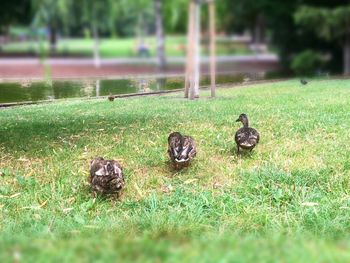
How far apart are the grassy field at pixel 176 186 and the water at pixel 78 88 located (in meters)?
0.50

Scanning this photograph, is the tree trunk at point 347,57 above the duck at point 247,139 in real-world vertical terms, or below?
above

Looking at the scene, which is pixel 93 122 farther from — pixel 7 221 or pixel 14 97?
pixel 7 221

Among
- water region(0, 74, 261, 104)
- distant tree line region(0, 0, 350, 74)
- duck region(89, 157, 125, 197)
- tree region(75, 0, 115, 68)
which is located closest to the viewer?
duck region(89, 157, 125, 197)

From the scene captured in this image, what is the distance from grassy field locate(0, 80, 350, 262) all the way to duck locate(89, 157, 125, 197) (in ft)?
0.38

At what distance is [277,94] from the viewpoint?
8.04 metres

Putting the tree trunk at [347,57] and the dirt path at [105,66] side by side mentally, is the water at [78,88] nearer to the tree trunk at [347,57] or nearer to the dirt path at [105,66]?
the dirt path at [105,66]

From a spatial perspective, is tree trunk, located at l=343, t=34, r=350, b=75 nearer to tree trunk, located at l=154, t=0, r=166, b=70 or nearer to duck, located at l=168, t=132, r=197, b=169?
tree trunk, located at l=154, t=0, r=166, b=70

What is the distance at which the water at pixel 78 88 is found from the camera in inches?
294

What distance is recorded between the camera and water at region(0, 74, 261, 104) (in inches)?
294

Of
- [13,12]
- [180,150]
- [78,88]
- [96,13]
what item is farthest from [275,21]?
[180,150]

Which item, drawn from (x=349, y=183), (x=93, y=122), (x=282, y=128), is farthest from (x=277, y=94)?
(x=349, y=183)

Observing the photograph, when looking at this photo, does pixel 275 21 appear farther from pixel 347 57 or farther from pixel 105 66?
pixel 105 66

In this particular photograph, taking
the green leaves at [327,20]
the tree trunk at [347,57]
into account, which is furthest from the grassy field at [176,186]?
the tree trunk at [347,57]

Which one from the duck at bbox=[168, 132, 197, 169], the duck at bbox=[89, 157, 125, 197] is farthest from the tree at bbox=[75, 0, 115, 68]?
the duck at bbox=[89, 157, 125, 197]
